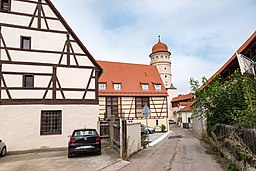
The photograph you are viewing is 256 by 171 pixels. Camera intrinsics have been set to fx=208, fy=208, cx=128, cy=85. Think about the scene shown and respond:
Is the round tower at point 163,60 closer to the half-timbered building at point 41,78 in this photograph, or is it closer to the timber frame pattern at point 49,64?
the timber frame pattern at point 49,64

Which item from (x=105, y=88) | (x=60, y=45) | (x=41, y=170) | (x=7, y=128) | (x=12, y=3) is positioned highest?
(x=12, y=3)

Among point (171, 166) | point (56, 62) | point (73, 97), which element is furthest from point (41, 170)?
point (56, 62)

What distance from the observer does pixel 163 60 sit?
49.2 metres

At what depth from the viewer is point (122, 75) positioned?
Answer: 101ft

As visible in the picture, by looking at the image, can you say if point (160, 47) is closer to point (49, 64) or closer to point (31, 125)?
point (49, 64)

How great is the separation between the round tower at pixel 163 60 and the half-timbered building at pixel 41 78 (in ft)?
114

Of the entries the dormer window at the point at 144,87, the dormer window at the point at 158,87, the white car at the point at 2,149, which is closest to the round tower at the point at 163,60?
the dormer window at the point at 158,87

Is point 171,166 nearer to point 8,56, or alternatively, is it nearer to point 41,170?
point 41,170

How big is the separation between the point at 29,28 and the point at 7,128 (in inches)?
265

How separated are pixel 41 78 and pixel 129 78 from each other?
1758 centimetres

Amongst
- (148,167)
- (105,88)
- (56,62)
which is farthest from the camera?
(105,88)

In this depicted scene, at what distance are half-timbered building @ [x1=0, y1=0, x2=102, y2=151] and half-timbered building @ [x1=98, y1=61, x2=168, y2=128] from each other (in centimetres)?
1192

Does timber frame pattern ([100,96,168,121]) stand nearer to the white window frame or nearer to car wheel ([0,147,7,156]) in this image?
the white window frame

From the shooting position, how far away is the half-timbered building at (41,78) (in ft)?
43.2
